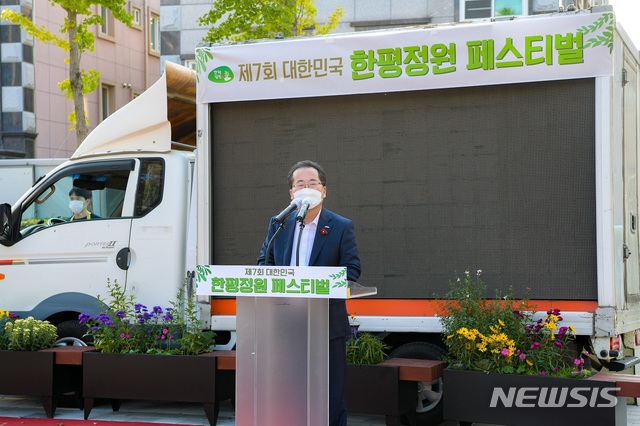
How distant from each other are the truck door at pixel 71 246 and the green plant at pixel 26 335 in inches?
11.4

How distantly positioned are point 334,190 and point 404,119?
2.63ft

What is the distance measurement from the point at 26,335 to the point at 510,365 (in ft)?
13.7

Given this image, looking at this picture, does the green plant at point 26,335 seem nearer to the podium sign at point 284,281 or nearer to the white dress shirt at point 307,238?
the white dress shirt at point 307,238

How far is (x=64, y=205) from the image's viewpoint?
31.0 ft

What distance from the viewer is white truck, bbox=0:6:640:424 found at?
296 inches

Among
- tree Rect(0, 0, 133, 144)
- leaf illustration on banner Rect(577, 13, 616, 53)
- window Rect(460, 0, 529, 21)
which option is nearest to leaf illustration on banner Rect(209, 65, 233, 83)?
leaf illustration on banner Rect(577, 13, 616, 53)

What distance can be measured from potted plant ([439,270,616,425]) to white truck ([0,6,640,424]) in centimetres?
19

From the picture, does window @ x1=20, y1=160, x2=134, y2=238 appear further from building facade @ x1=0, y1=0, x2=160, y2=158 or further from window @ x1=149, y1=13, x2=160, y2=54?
window @ x1=149, y1=13, x2=160, y2=54

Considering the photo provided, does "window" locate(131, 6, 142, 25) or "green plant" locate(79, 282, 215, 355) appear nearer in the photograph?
"green plant" locate(79, 282, 215, 355)

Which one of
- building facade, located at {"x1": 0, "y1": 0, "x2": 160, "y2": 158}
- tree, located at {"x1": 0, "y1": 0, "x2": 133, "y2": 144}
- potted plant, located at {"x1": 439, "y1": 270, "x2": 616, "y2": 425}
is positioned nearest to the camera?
potted plant, located at {"x1": 439, "y1": 270, "x2": 616, "y2": 425}

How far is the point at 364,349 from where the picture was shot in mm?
7906

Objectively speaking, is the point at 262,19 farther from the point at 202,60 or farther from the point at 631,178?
the point at 631,178

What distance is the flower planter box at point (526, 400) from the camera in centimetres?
697
